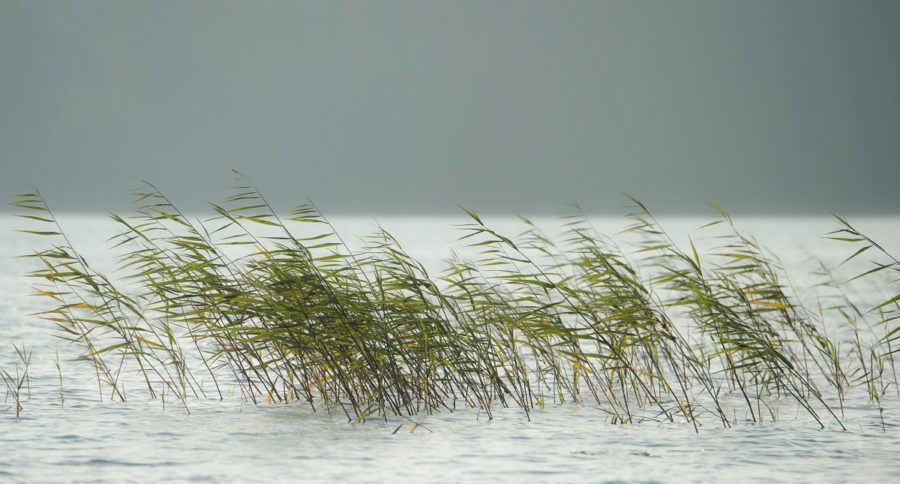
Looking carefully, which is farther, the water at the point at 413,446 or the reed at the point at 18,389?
the reed at the point at 18,389

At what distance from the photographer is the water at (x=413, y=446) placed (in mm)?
10258

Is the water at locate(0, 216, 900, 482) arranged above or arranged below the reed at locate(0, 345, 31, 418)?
below

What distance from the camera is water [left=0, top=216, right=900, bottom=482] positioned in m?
10.3

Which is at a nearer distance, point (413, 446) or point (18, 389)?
point (413, 446)

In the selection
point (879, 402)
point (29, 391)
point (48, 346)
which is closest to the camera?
point (879, 402)

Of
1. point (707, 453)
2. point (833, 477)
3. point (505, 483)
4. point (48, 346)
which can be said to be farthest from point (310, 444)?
point (48, 346)

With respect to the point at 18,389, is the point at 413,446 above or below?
below

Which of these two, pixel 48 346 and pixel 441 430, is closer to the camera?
pixel 441 430

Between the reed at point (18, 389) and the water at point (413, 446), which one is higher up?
the reed at point (18, 389)

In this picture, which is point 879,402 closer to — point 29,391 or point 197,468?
point 197,468

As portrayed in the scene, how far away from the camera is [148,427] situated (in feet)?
39.7

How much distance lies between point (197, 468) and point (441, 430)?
3006mm

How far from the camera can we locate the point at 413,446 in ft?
37.4

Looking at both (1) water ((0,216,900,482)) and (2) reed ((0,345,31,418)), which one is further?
(2) reed ((0,345,31,418))
